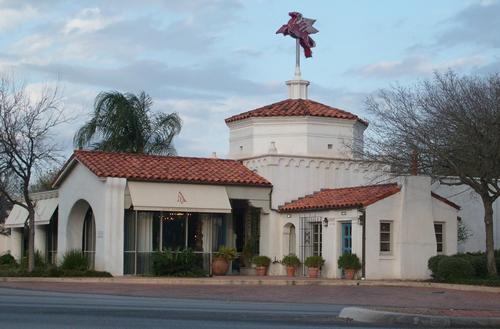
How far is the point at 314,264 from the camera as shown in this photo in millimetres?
35750

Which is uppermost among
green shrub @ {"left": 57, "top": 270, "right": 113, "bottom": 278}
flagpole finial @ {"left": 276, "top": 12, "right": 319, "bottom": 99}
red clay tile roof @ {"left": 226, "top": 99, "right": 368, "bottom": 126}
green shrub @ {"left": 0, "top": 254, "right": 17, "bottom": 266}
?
flagpole finial @ {"left": 276, "top": 12, "right": 319, "bottom": 99}

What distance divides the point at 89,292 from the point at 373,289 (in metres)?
9.46

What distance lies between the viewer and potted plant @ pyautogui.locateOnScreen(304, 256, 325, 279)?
35.8 meters

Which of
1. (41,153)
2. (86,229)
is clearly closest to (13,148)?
(41,153)

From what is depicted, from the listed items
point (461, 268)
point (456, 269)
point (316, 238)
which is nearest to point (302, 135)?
point (316, 238)

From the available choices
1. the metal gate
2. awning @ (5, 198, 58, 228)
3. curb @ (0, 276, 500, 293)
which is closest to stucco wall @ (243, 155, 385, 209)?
the metal gate

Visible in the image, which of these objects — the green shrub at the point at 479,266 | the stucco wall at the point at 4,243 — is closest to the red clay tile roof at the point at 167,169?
the green shrub at the point at 479,266

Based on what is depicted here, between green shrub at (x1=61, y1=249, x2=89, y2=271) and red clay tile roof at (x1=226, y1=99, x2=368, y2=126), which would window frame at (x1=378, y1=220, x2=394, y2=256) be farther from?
green shrub at (x1=61, y1=249, x2=89, y2=271)

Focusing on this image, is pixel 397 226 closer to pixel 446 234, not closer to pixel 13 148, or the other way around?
pixel 446 234

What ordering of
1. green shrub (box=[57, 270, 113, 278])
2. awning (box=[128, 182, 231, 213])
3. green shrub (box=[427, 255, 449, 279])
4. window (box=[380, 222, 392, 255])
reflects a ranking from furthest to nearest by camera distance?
awning (box=[128, 182, 231, 213]), window (box=[380, 222, 392, 255]), green shrub (box=[427, 255, 449, 279]), green shrub (box=[57, 270, 113, 278])

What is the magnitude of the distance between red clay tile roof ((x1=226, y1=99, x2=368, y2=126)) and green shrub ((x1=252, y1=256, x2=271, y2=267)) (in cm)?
627

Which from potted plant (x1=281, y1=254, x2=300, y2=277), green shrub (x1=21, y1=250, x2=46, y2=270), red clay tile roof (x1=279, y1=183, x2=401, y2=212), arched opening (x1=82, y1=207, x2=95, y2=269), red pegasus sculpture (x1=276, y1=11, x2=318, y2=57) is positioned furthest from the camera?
red pegasus sculpture (x1=276, y1=11, x2=318, y2=57)

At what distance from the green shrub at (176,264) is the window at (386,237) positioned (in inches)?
268

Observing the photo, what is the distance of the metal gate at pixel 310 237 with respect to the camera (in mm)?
37241
